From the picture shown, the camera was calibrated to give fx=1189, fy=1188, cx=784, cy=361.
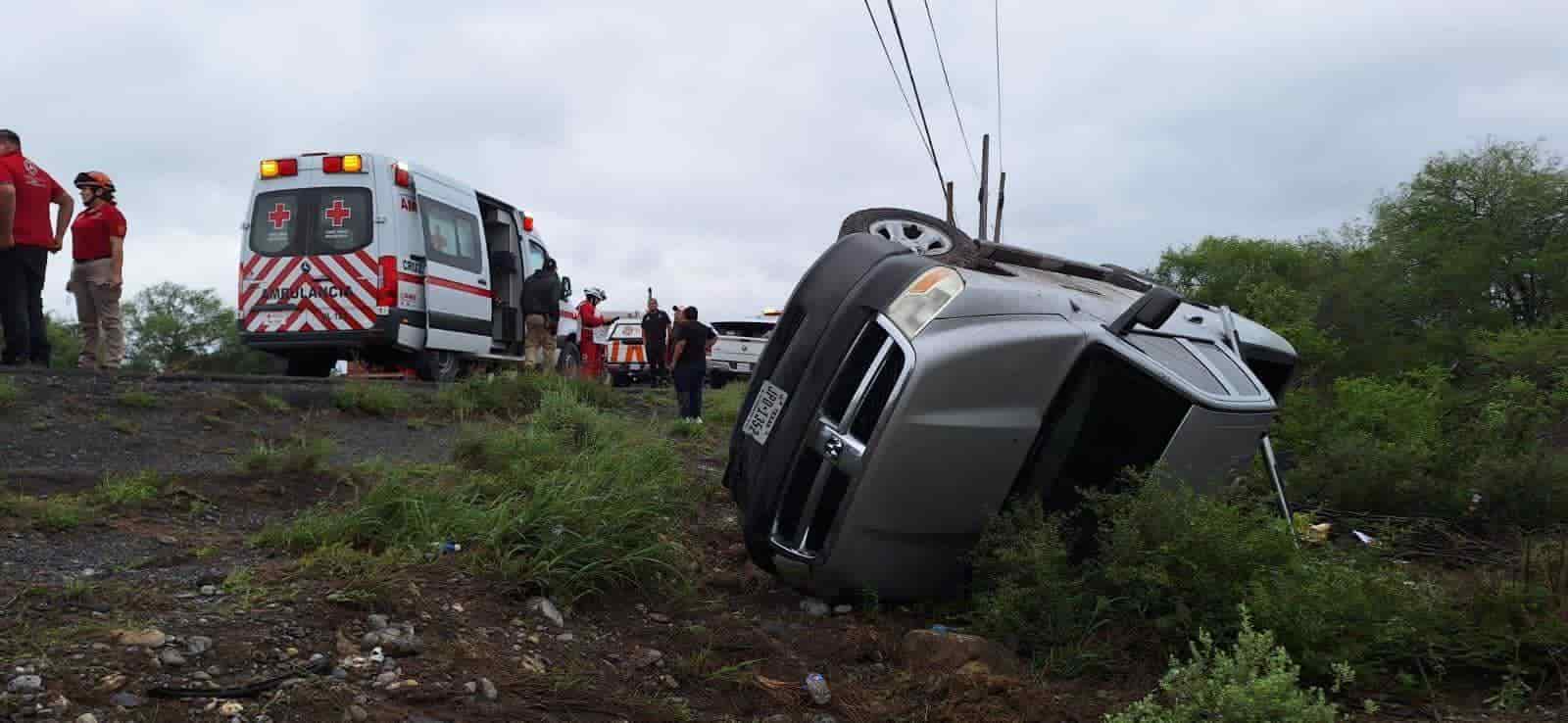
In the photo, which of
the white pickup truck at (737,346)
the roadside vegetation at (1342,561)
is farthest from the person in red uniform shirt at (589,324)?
the roadside vegetation at (1342,561)

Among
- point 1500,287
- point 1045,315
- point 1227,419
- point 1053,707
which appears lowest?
point 1053,707

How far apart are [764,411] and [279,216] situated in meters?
8.52

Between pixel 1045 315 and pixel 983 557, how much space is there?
970mm

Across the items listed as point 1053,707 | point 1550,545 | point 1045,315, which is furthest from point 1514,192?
point 1053,707

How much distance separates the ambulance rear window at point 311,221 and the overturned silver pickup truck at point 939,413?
7.58 metres

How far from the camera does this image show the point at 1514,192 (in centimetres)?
1612

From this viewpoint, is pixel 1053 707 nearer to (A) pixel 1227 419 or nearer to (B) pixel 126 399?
(A) pixel 1227 419

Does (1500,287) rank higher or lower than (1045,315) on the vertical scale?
higher

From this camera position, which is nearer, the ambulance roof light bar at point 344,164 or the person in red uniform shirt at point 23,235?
the person in red uniform shirt at point 23,235

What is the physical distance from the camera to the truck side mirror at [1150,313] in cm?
461

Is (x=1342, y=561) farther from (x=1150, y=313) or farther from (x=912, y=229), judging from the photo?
(x=912, y=229)

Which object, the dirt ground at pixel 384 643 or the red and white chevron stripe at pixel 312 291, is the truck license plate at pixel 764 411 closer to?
the dirt ground at pixel 384 643

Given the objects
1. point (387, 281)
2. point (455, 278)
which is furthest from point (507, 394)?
point (455, 278)

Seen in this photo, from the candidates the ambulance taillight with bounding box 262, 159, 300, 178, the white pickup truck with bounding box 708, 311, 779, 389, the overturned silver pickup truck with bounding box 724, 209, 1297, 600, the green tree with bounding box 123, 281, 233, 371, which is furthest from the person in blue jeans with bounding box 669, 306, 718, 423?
the green tree with bounding box 123, 281, 233, 371
